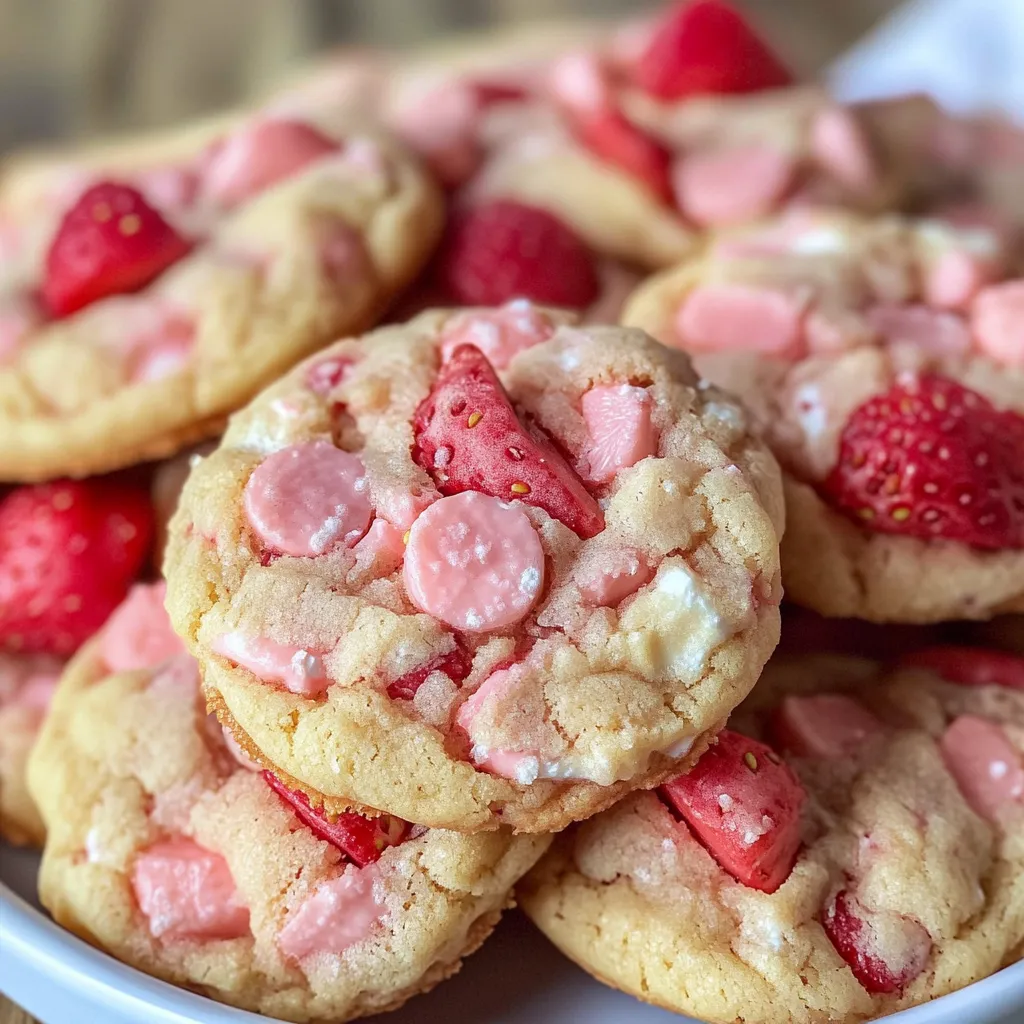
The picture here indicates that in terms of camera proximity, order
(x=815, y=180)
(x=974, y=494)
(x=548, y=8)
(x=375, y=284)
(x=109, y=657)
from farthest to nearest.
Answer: (x=548, y=8) → (x=815, y=180) → (x=375, y=284) → (x=109, y=657) → (x=974, y=494)

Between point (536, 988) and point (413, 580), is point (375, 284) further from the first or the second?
point (536, 988)

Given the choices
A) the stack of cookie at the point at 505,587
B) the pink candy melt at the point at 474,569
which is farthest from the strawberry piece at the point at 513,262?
the pink candy melt at the point at 474,569

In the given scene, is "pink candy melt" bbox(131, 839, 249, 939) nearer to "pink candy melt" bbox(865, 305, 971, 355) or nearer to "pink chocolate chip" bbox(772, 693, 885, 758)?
"pink chocolate chip" bbox(772, 693, 885, 758)

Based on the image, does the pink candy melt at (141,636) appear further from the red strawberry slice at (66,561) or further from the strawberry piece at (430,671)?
the strawberry piece at (430,671)

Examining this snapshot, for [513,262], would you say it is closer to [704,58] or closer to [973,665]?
[704,58]

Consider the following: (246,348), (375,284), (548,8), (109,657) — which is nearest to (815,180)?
(375,284)

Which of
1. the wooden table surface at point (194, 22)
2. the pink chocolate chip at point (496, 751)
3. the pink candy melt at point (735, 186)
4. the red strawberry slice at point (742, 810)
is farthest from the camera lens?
the wooden table surface at point (194, 22)
